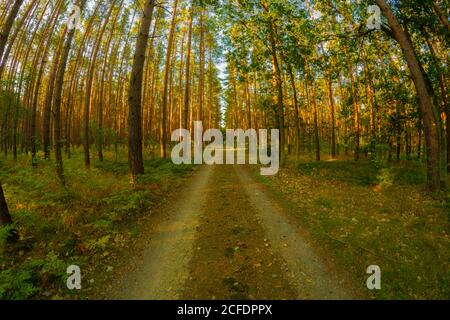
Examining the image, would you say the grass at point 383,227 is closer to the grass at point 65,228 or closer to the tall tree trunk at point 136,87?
the grass at point 65,228

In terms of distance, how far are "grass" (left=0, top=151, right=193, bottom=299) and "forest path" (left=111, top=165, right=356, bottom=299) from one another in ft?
3.04

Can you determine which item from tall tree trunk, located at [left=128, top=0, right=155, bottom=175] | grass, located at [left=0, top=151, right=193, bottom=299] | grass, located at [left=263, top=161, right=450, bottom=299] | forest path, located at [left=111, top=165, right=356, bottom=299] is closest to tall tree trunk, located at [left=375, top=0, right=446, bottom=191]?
grass, located at [left=263, top=161, right=450, bottom=299]

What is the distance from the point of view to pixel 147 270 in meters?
5.39

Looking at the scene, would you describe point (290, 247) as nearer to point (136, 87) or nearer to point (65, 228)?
point (65, 228)

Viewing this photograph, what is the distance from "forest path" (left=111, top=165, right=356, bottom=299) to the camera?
468 centimetres

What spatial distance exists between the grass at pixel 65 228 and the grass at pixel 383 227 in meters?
5.20

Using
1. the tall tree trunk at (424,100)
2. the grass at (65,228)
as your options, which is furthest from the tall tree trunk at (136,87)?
the tall tree trunk at (424,100)

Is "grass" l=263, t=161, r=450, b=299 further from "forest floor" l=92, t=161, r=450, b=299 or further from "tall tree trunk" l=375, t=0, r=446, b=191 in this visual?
"tall tree trunk" l=375, t=0, r=446, b=191

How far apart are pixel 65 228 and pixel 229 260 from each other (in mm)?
4629

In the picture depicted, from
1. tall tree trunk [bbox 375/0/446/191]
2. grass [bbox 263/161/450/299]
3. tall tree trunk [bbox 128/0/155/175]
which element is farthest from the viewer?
tall tree trunk [bbox 128/0/155/175]

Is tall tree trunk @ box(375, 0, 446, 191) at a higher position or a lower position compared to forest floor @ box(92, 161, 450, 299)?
higher

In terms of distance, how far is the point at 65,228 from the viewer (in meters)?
7.02

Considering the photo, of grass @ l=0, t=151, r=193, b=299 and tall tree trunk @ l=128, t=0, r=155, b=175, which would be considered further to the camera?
tall tree trunk @ l=128, t=0, r=155, b=175

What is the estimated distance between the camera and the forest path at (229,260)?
4.68 metres
